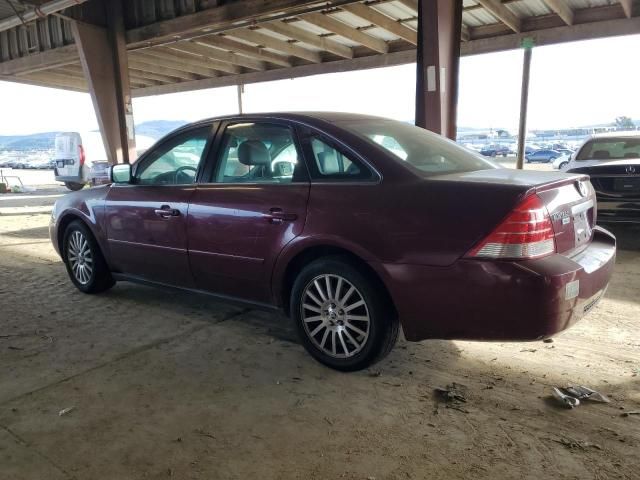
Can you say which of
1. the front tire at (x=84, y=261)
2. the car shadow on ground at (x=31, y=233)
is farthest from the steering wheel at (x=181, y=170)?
the car shadow on ground at (x=31, y=233)

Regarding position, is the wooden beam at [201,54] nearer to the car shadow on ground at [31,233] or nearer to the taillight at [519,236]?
the car shadow on ground at [31,233]

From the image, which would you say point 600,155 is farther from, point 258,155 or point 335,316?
point 335,316

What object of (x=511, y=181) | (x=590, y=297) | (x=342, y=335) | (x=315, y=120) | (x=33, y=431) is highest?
(x=315, y=120)

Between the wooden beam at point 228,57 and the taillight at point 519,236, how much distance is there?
424 inches

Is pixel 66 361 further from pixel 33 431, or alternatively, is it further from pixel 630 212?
pixel 630 212

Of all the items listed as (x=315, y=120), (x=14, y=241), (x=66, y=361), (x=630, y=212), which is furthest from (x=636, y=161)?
(x=14, y=241)

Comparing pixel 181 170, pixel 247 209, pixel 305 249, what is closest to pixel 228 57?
pixel 181 170

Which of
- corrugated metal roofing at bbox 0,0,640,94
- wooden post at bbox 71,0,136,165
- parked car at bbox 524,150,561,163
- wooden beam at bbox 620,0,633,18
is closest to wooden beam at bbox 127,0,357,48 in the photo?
corrugated metal roofing at bbox 0,0,640,94

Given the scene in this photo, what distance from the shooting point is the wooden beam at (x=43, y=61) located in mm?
11312

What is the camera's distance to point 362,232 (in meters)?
2.85

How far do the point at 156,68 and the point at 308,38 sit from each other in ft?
20.8

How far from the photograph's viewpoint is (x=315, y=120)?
10.8ft

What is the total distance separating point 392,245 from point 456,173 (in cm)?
65

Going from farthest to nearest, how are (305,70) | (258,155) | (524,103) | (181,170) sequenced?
1. (305,70)
2. (524,103)
3. (181,170)
4. (258,155)
